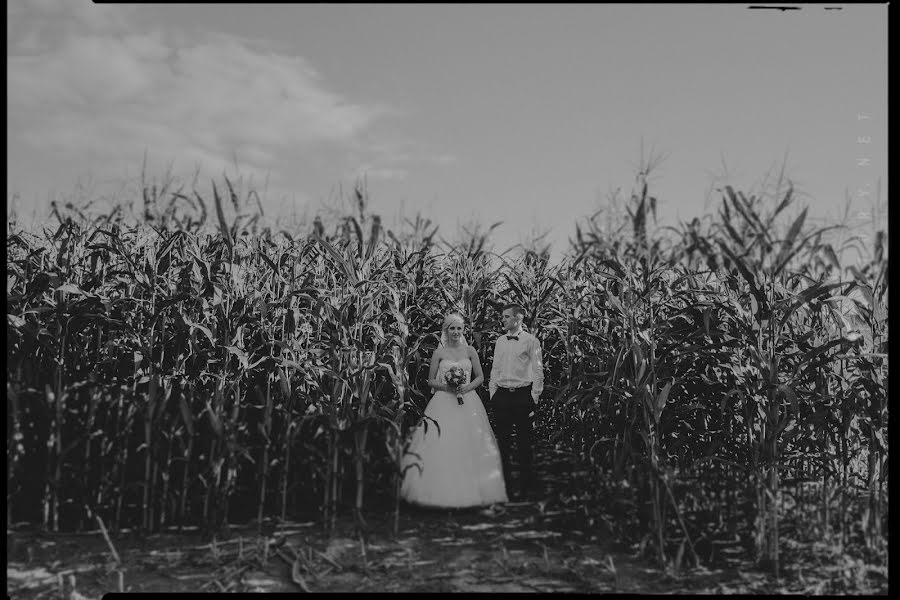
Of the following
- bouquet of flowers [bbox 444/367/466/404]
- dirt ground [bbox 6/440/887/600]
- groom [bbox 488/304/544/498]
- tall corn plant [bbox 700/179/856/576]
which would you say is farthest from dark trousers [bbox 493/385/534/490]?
tall corn plant [bbox 700/179/856/576]

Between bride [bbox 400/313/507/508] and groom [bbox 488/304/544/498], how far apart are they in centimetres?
32

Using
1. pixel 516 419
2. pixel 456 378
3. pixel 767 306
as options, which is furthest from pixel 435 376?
pixel 767 306

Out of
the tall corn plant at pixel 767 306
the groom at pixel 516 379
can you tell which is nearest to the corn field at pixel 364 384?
→ the tall corn plant at pixel 767 306

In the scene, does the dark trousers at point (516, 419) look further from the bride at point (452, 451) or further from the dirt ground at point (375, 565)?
the dirt ground at point (375, 565)

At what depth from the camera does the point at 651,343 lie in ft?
10.9

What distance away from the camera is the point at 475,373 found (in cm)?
399

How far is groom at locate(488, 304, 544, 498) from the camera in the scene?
158 inches

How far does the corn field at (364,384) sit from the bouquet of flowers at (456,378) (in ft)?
0.83

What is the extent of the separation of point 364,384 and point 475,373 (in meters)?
0.82

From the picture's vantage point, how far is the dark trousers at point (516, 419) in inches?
161

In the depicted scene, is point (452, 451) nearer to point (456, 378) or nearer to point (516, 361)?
point (456, 378)

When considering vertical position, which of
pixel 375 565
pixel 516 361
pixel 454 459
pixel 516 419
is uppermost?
pixel 516 361

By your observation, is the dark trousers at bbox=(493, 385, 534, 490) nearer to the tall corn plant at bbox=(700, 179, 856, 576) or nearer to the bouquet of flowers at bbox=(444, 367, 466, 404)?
the bouquet of flowers at bbox=(444, 367, 466, 404)

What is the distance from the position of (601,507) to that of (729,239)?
5.16 ft
